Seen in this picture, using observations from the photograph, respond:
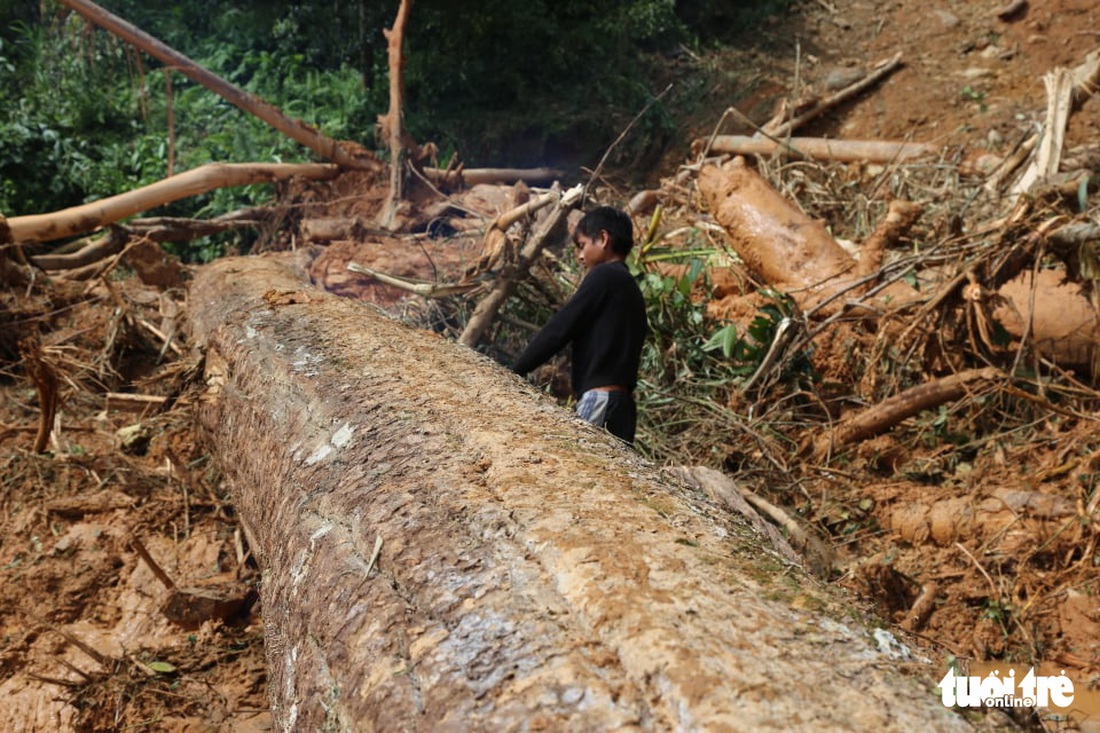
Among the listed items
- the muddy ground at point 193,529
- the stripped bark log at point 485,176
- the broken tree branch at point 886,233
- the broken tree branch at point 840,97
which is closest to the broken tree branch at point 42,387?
the muddy ground at point 193,529

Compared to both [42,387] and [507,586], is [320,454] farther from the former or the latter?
[42,387]

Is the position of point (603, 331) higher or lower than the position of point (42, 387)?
higher

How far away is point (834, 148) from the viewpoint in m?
7.56

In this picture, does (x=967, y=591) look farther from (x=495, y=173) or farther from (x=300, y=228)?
(x=495, y=173)

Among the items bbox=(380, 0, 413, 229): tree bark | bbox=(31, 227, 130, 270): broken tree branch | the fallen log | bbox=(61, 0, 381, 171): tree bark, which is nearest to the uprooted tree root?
the fallen log

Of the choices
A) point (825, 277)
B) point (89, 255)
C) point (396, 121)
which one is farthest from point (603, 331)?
point (89, 255)

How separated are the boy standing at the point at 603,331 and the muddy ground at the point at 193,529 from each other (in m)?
1.08

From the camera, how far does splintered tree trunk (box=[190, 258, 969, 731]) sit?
1.24 metres

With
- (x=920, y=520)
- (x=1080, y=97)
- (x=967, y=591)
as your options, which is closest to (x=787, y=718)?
(x=967, y=591)

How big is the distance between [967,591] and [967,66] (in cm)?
753

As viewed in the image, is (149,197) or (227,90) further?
(227,90)

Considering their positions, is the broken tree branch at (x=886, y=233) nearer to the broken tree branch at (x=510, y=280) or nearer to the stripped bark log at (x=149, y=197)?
the broken tree branch at (x=510, y=280)

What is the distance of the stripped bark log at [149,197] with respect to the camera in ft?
18.4

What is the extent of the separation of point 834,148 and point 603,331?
511 centimetres
